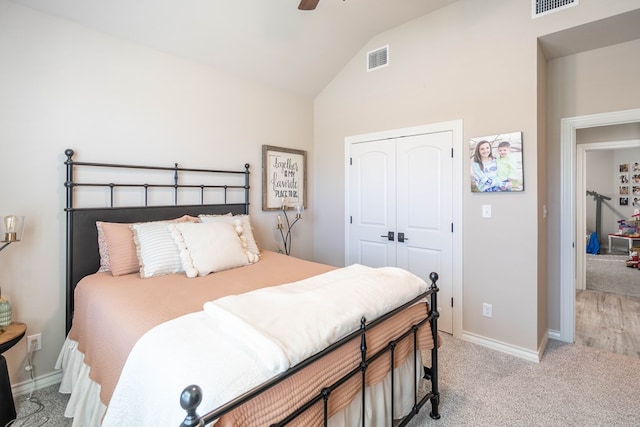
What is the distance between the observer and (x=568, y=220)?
2830mm

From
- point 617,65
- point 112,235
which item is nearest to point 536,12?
point 617,65

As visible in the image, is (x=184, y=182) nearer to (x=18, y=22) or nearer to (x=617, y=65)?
(x=18, y=22)

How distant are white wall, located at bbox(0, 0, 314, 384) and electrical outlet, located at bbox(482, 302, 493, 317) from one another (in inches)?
117

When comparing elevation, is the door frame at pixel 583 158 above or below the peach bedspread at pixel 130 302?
above

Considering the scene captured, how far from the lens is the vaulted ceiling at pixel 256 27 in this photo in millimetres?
2346

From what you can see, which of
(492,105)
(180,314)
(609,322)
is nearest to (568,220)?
(492,105)

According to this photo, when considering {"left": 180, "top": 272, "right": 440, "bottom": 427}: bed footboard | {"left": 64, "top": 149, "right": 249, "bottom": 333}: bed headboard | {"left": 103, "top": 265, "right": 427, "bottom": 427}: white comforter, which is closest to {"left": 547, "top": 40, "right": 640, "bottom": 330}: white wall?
{"left": 180, "top": 272, "right": 440, "bottom": 427}: bed footboard

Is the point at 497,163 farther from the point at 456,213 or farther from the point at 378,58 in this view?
the point at 378,58

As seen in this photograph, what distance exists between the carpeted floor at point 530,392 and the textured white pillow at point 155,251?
98 centimetres

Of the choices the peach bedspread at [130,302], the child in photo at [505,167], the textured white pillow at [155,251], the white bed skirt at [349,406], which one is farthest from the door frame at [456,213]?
the textured white pillow at [155,251]

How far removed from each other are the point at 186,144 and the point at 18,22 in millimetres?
1290

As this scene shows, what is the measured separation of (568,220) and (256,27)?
133 inches

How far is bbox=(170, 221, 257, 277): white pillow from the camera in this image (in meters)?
2.16

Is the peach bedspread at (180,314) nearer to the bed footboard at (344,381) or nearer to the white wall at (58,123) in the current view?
the bed footboard at (344,381)
